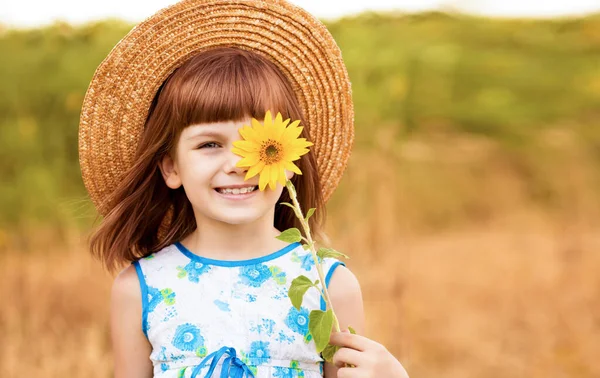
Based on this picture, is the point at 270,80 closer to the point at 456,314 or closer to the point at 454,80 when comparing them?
the point at 456,314

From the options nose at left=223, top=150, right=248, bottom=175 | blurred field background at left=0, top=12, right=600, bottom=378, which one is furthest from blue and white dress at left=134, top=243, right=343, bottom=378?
blurred field background at left=0, top=12, right=600, bottom=378

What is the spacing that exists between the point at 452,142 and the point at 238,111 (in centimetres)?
456

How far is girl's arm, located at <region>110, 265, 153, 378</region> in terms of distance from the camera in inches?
77.4

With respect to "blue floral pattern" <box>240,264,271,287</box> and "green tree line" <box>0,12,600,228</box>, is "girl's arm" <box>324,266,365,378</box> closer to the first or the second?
"blue floral pattern" <box>240,264,271,287</box>

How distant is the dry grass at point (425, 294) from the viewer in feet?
13.1

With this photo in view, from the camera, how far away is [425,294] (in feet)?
16.0

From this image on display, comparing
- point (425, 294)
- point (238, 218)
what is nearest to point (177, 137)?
point (238, 218)

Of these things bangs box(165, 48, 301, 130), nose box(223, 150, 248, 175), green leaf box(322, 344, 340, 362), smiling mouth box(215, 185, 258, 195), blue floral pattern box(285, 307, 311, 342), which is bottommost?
green leaf box(322, 344, 340, 362)

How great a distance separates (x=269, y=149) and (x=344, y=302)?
48 cm

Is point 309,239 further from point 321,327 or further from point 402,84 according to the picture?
point 402,84

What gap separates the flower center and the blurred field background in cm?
153

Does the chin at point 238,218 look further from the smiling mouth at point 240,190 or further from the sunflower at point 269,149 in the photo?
the sunflower at point 269,149

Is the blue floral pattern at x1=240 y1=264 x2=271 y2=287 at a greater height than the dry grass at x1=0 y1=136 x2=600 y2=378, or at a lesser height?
greater

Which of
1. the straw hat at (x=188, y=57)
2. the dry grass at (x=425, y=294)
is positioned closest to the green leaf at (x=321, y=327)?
the straw hat at (x=188, y=57)
